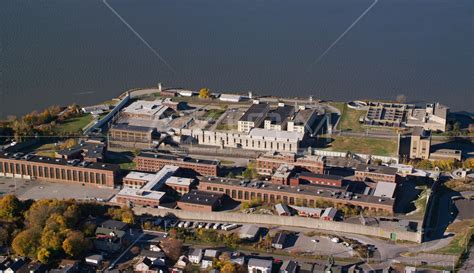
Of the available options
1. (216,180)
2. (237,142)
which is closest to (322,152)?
(237,142)

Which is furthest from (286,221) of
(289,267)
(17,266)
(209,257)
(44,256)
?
(17,266)

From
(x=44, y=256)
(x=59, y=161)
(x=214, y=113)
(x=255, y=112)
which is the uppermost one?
(x=255, y=112)

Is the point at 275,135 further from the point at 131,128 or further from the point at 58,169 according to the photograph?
the point at 58,169

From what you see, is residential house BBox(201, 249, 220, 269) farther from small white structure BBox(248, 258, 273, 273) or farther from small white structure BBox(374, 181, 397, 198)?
small white structure BBox(374, 181, 397, 198)

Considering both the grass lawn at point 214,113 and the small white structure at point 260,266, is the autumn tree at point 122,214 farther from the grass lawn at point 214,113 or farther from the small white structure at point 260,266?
the grass lawn at point 214,113

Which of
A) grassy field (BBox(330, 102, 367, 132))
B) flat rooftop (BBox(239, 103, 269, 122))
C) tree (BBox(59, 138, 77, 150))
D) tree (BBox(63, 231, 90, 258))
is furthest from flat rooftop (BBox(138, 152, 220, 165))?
grassy field (BBox(330, 102, 367, 132))
